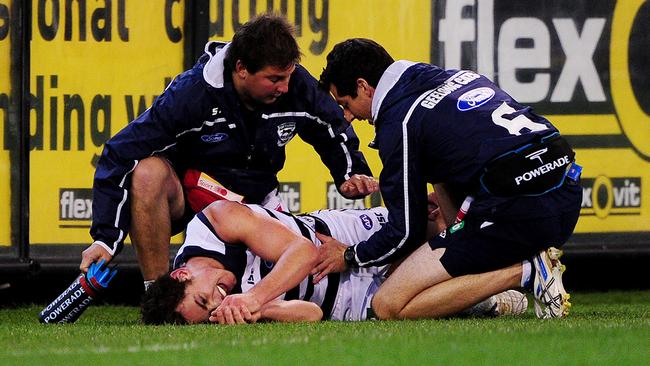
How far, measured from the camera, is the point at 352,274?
7.71 meters

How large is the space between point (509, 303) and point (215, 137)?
180cm

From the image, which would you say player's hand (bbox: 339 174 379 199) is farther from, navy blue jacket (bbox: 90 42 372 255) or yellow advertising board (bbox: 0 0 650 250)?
yellow advertising board (bbox: 0 0 650 250)

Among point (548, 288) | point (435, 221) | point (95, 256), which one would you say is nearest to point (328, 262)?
point (435, 221)

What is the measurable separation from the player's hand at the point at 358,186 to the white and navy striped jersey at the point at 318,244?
Answer: 102mm

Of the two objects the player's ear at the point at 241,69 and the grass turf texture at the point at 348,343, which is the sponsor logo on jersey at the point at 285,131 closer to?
the player's ear at the point at 241,69

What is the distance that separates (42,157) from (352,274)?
102 inches

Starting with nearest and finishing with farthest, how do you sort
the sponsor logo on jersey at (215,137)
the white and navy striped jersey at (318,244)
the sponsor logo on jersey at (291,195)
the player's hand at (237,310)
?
the player's hand at (237,310) < the white and navy striped jersey at (318,244) < the sponsor logo on jersey at (215,137) < the sponsor logo on jersey at (291,195)

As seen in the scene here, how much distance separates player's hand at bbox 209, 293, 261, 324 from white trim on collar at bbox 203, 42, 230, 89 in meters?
1.36

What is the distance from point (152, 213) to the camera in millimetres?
7910

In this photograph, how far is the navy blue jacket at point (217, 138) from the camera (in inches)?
308

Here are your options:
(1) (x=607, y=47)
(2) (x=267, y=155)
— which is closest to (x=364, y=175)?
(2) (x=267, y=155)

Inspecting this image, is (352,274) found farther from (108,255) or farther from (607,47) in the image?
(607,47)

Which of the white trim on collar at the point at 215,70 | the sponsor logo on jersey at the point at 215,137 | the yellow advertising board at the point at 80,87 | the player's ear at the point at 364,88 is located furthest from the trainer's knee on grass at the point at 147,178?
the yellow advertising board at the point at 80,87

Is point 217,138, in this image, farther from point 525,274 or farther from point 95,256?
point 525,274
